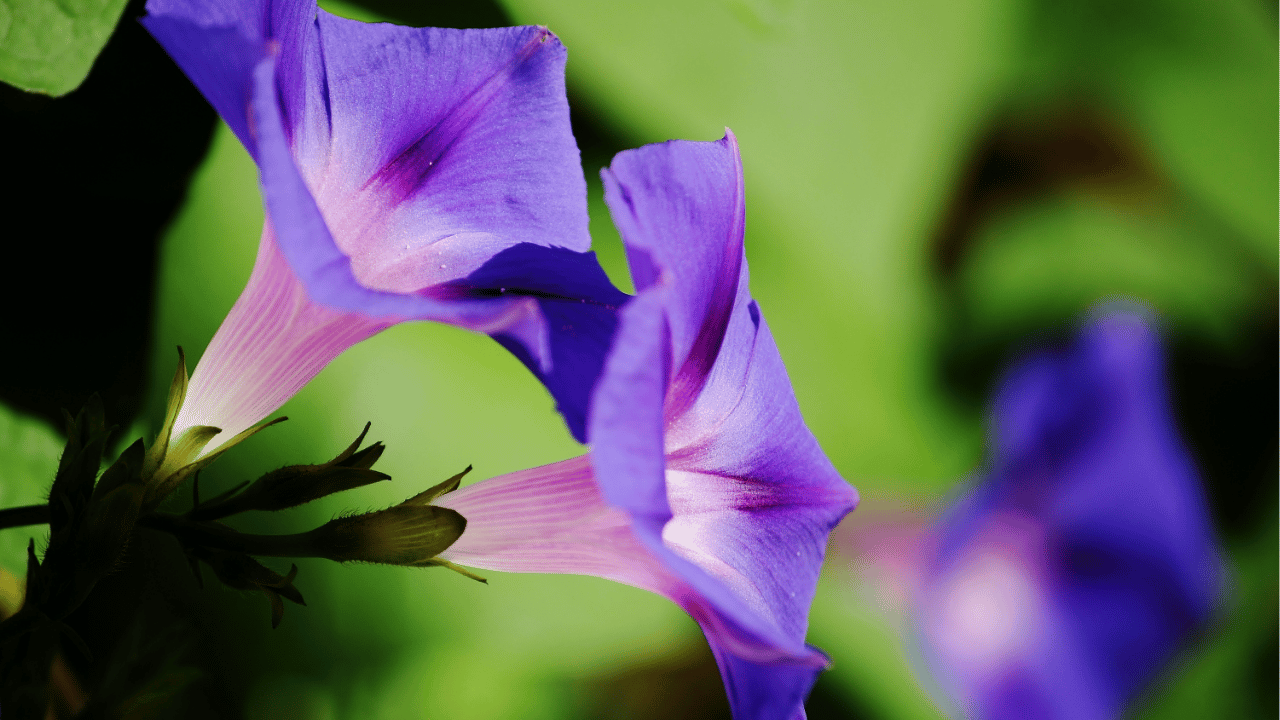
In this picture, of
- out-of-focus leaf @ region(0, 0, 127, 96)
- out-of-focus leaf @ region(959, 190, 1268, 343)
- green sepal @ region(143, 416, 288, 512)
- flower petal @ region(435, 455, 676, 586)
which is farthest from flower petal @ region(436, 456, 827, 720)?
out-of-focus leaf @ region(959, 190, 1268, 343)

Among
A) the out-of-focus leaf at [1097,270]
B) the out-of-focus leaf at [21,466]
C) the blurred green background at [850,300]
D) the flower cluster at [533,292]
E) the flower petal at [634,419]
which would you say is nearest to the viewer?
the flower petal at [634,419]

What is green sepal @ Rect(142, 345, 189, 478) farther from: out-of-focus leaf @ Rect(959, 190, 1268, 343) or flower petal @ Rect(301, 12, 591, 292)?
out-of-focus leaf @ Rect(959, 190, 1268, 343)

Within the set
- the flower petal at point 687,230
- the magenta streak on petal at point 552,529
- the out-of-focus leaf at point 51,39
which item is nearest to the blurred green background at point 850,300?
the out-of-focus leaf at point 51,39

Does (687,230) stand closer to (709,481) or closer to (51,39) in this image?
(709,481)

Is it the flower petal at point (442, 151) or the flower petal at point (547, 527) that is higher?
the flower petal at point (442, 151)

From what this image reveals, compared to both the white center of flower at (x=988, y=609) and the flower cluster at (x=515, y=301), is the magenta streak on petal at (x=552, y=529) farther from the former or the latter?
the white center of flower at (x=988, y=609)
